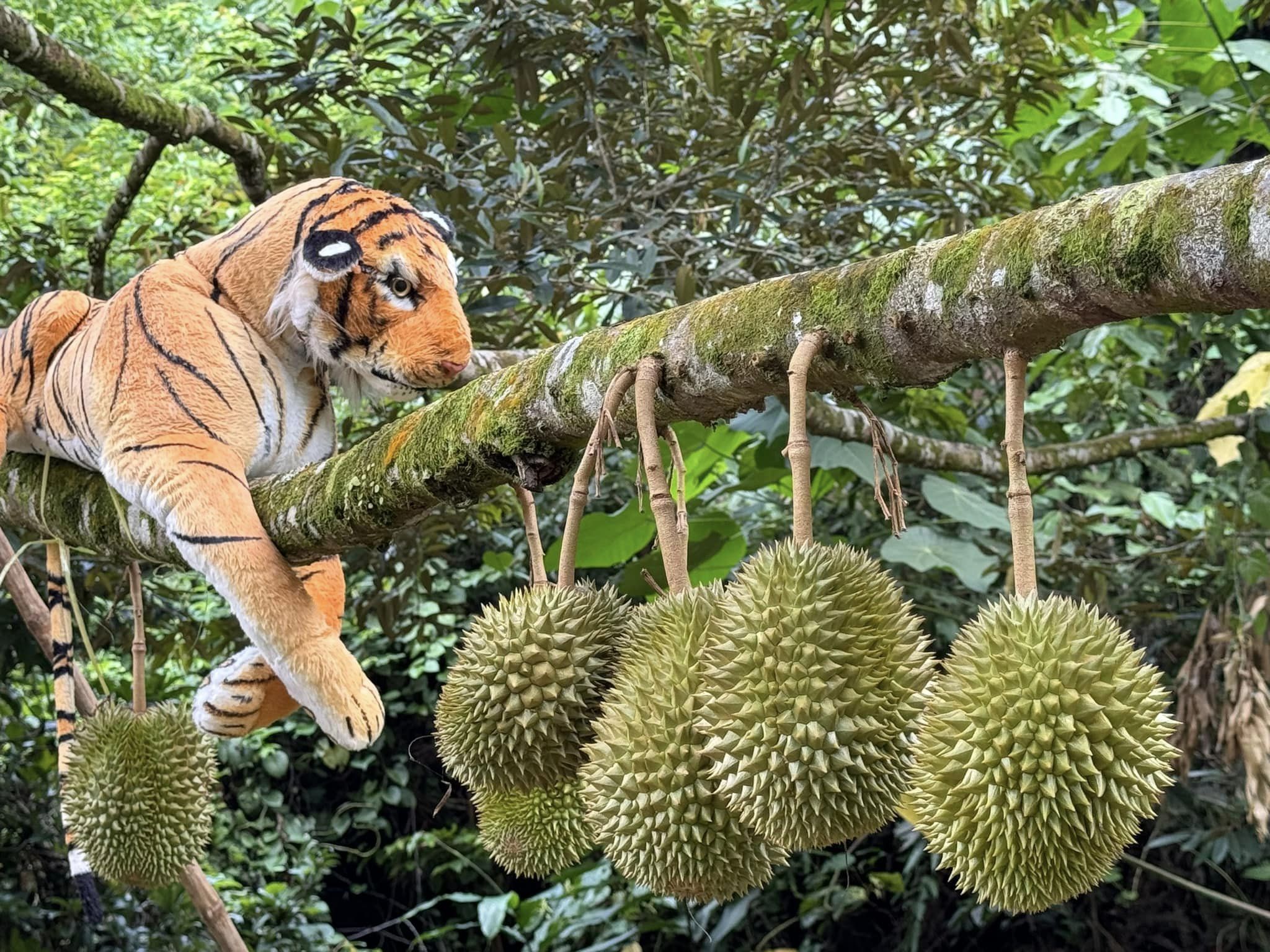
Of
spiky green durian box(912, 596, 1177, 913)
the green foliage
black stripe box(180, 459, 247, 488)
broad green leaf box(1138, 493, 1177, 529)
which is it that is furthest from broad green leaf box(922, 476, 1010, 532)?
spiky green durian box(912, 596, 1177, 913)

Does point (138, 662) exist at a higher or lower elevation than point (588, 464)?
lower

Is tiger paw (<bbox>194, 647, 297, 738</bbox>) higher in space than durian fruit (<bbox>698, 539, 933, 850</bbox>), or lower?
lower

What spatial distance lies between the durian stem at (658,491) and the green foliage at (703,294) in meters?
1.20

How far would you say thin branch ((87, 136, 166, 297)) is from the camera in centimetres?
285

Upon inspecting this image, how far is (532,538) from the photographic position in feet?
4.34

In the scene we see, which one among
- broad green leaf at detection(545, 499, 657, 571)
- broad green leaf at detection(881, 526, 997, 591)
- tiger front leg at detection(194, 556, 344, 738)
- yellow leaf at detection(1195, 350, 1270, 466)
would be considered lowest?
broad green leaf at detection(881, 526, 997, 591)

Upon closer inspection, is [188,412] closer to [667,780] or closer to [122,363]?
[122,363]

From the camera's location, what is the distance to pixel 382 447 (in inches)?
57.0

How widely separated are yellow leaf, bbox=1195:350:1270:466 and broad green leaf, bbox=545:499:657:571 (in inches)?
69.2

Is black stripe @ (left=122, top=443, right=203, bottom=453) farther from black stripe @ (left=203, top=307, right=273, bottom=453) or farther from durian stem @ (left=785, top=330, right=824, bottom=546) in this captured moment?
durian stem @ (left=785, top=330, right=824, bottom=546)

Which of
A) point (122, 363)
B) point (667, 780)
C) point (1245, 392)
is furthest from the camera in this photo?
point (1245, 392)

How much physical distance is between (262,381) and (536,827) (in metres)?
0.87

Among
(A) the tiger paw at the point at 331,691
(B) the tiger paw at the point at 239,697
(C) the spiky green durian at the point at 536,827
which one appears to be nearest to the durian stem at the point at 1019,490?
(C) the spiky green durian at the point at 536,827

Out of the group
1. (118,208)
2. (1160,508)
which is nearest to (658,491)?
(118,208)
